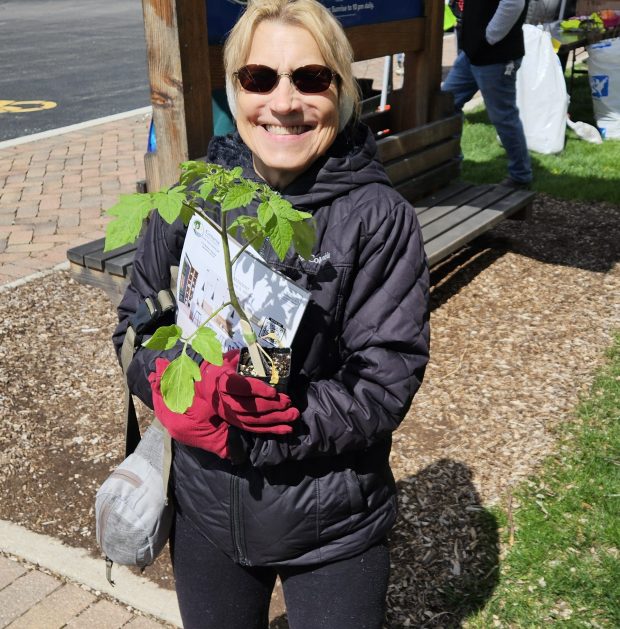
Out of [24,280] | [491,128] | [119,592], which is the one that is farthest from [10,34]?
[119,592]

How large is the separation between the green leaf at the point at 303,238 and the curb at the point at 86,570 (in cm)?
175

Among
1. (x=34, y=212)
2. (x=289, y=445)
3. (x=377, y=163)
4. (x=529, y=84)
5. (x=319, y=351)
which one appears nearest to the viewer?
(x=289, y=445)

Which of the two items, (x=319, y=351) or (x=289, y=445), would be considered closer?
(x=289, y=445)

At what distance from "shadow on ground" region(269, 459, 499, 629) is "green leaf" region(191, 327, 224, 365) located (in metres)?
1.64

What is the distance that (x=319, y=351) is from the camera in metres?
1.80

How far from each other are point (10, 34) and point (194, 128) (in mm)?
15913

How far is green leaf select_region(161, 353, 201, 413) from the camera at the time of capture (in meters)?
1.48

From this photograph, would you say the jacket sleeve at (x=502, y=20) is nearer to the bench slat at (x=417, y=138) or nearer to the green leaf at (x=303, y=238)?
the bench slat at (x=417, y=138)

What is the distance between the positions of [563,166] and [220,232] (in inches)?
288

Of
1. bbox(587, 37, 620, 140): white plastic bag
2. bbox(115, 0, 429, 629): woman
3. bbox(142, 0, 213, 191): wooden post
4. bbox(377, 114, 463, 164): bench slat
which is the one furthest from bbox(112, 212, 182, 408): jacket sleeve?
bbox(587, 37, 620, 140): white plastic bag

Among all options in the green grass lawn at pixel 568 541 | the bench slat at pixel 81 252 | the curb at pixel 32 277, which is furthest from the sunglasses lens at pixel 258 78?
the curb at pixel 32 277

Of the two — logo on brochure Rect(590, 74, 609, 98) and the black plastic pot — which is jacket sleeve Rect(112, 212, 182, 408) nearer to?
the black plastic pot

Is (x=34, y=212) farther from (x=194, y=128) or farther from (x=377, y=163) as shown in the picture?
(x=377, y=163)

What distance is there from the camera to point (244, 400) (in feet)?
5.11
